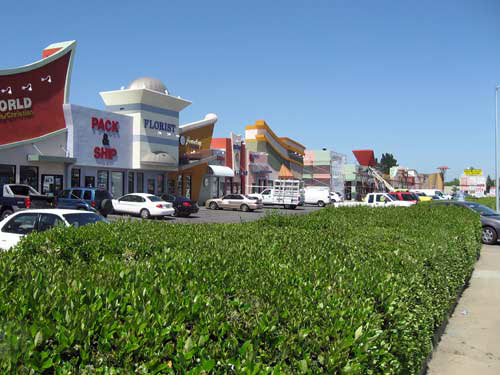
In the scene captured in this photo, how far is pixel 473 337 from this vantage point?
7531 mm

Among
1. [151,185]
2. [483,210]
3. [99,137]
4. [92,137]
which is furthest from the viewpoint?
[151,185]

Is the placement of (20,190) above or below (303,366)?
above

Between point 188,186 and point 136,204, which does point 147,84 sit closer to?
point 188,186

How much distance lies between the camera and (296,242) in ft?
21.2

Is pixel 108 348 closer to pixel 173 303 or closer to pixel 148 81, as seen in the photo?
Answer: pixel 173 303

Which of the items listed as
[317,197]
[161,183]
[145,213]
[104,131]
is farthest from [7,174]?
[317,197]

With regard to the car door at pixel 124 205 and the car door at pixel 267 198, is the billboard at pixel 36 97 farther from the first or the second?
the car door at pixel 267 198

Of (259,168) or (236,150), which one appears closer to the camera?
(236,150)

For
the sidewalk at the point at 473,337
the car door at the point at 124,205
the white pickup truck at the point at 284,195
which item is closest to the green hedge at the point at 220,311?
the sidewalk at the point at 473,337

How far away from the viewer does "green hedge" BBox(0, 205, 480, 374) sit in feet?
8.34

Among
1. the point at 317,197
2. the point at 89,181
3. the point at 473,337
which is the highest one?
the point at 89,181

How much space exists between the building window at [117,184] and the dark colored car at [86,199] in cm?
875

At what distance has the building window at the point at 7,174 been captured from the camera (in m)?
26.3

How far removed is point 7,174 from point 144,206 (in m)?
7.64
